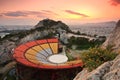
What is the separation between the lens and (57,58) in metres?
52.9

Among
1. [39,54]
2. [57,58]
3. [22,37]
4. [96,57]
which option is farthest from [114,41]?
[22,37]

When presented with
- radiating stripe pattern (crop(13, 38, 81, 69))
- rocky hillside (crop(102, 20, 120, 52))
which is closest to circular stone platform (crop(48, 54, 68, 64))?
radiating stripe pattern (crop(13, 38, 81, 69))

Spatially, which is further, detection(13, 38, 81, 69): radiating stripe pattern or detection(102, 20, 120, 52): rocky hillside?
detection(13, 38, 81, 69): radiating stripe pattern

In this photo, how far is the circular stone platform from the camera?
50831 mm

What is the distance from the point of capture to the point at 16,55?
54156mm

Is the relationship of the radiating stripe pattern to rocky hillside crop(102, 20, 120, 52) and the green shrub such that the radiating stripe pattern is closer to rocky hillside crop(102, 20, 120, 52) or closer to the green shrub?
rocky hillside crop(102, 20, 120, 52)

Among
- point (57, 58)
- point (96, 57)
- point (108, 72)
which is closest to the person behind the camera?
point (108, 72)

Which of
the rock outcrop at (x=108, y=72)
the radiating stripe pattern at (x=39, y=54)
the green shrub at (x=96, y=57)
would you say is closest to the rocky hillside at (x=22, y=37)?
the radiating stripe pattern at (x=39, y=54)

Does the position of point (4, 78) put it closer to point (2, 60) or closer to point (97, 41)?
point (2, 60)

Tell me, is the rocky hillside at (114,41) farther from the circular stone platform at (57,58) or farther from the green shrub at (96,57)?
the circular stone platform at (57,58)

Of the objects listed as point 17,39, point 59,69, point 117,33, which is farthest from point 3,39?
point 117,33

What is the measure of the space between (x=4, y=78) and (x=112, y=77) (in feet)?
201

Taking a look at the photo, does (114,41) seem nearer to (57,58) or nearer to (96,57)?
(96,57)

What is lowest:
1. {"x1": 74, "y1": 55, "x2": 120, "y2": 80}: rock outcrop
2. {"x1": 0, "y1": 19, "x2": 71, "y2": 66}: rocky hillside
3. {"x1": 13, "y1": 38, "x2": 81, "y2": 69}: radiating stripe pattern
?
{"x1": 0, "y1": 19, "x2": 71, "y2": 66}: rocky hillside
